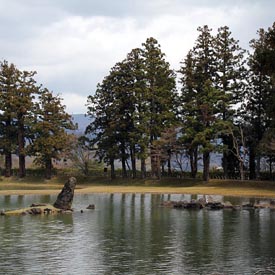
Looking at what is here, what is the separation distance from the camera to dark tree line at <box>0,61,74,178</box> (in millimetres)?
74188

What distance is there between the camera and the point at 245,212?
35344mm

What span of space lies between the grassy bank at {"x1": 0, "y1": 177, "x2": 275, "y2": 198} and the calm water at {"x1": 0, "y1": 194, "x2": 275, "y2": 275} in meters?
18.0

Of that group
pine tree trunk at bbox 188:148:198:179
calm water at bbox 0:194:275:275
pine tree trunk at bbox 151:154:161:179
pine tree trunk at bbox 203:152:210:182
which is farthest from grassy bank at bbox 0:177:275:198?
calm water at bbox 0:194:275:275

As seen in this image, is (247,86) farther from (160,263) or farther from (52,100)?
(160,263)

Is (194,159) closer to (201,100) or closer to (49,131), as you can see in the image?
(201,100)

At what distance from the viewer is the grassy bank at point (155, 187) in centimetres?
5353

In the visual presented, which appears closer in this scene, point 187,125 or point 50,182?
point 187,125

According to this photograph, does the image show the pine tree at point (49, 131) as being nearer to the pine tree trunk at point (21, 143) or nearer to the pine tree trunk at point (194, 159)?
the pine tree trunk at point (21, 143)

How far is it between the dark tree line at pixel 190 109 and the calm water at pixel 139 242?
92.2ft

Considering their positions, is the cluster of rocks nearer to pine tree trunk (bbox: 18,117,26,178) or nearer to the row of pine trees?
the row of pine trees

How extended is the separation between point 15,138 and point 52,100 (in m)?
7.44

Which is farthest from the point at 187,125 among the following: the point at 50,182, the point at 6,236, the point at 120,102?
the point at 6,236

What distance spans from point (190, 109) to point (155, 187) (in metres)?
9.71

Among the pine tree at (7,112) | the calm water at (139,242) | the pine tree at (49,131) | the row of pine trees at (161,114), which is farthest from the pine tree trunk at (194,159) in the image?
the calm water at (139,242)
